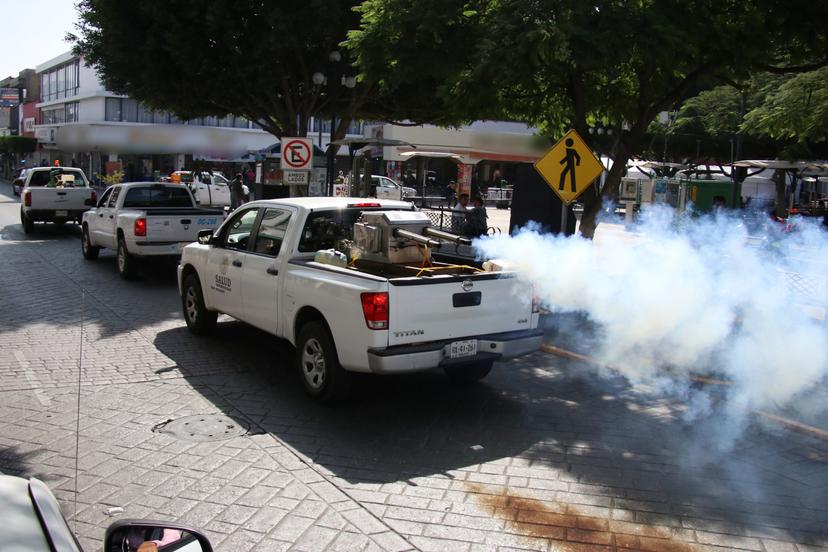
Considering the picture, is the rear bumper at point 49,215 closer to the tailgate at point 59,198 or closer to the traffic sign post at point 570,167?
the tailgate at point 59,198

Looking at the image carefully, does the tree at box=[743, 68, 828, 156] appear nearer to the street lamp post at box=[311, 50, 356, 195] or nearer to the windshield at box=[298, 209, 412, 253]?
the windshield at box=[298, 209, 412, 253]

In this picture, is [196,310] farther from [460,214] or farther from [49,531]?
[460,214]

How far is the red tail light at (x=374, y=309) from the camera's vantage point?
19.3 ft

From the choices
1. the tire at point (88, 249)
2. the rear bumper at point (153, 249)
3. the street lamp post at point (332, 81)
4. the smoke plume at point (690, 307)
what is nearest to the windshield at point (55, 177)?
the tire at point (88, 249)

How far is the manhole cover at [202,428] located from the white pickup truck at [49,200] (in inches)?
619

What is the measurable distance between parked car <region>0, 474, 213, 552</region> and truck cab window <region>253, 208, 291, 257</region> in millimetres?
5214

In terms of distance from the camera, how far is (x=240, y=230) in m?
8.34

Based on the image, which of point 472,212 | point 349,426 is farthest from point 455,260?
point 472,212

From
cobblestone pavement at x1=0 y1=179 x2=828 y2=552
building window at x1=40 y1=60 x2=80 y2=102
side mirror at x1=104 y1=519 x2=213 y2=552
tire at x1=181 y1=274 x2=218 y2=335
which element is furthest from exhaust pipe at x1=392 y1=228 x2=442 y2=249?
building window at x1=40 y1=60 x2=80 y2=102

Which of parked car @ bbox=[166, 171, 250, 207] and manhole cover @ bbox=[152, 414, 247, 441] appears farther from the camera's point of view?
parked car @ bbox=[166, 171, 250, 207]

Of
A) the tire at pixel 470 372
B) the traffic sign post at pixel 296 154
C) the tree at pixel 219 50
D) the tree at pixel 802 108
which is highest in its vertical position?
the tree at pixel 219 50

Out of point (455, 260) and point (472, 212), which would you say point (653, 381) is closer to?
point (455, 260)

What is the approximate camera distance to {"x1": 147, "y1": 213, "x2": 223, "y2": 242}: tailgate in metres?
12.8

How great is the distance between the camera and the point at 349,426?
6.11 m
